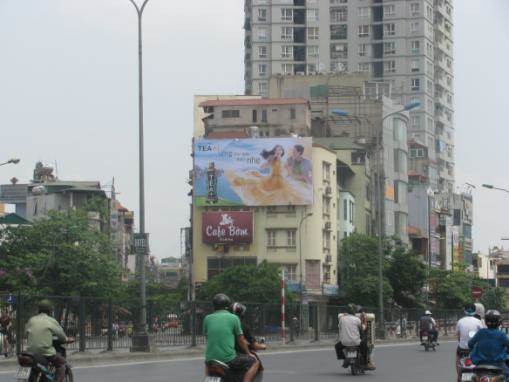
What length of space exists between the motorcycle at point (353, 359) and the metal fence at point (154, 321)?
7.64 m

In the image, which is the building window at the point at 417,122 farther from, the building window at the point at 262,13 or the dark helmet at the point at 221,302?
the dark helmet at the point at 221,302

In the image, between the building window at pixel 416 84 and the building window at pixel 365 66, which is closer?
the building window at pixel 365 66

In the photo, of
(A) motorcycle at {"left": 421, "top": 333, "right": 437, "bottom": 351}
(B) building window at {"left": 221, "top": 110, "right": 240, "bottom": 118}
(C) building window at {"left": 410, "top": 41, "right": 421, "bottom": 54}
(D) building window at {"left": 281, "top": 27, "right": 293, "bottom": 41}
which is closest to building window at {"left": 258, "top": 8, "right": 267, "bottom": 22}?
(D) building window at {"left": 281, "top": 27, "right": 293, "bottom": 41}

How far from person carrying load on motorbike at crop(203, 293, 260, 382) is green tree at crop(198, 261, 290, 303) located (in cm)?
6420

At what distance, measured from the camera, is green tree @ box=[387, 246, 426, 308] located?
89.9 meters

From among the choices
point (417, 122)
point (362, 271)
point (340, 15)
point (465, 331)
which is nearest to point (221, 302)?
point (465, 331)

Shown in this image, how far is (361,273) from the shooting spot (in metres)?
87.8

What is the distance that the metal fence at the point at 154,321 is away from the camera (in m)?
29.9

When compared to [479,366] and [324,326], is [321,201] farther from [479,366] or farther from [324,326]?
[479,366]

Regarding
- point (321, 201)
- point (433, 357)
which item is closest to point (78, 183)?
point (321, 201)

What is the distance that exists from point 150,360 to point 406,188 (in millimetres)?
86091

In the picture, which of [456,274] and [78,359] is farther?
[456,274]

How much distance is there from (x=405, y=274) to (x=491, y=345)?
75657mm

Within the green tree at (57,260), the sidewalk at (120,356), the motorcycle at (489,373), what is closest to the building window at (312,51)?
the green tree at (57,260)
